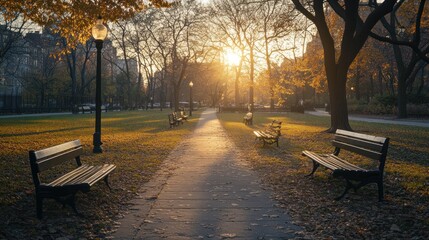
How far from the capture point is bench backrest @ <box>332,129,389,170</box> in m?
6.43

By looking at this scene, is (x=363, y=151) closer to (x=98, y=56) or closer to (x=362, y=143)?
(x=362, y=143)

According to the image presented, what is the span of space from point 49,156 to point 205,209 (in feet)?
8.23

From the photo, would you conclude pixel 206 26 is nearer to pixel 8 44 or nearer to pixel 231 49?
pixel 231 49

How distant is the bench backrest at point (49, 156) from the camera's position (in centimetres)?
535

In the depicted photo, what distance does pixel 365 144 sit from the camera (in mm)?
7242

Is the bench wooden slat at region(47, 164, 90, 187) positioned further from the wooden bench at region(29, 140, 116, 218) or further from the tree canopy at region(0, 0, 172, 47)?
the tree canopy at region(0, 0, 172, 47)

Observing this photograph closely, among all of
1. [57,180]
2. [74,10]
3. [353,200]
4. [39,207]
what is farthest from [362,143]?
[74,10]

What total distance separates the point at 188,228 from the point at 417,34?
14.7 metres

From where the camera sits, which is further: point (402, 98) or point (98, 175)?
point (402, 98)

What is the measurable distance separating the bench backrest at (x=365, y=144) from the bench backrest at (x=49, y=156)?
527 cm

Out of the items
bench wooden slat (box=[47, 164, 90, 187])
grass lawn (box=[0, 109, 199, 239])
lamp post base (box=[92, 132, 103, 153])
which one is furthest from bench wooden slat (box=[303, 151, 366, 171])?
lamp post base (box=[92, 132, 103, 153])

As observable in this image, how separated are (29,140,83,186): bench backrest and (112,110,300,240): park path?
1.36 m

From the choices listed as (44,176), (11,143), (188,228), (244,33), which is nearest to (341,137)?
(188,228)

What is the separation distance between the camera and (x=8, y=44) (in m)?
33.9
